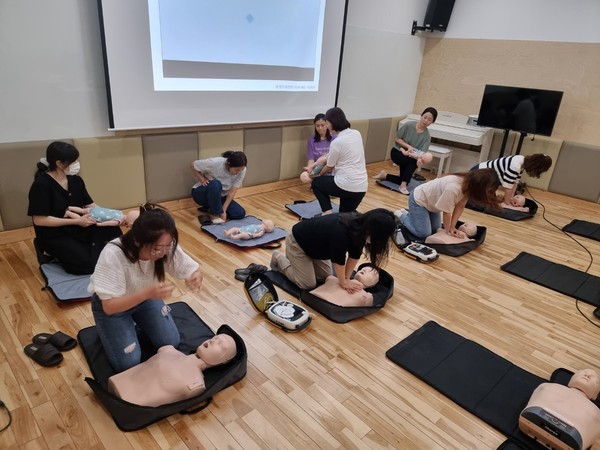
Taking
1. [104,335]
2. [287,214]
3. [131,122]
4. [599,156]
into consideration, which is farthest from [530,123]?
[104,335]

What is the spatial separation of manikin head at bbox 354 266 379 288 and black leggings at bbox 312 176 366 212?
1106 millimetres

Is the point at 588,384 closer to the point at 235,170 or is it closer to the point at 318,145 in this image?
the point at 235,170

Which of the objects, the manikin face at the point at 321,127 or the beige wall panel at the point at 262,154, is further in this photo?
the manikin face at the point at 321,127

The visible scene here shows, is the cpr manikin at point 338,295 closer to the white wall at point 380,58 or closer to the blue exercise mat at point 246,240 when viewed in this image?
the blue exercise mat at point 246,240

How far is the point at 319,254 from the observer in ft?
7.94

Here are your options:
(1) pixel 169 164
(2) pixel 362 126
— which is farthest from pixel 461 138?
(1) pixel 169 164

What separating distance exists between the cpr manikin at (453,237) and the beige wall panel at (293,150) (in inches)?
72.8

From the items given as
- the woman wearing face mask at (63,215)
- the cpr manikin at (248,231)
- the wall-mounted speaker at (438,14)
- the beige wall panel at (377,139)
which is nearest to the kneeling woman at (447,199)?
the cpr manikin at (248,231)

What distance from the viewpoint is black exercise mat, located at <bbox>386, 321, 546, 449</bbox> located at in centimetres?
181

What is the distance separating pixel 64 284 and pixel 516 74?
5504 millimetres

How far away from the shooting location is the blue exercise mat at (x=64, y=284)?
7.61 feet

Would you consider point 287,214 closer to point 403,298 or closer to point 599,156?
point 403,298

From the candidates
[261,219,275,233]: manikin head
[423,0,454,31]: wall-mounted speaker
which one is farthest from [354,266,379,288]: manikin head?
[423,0,454,31]: wall-mounted speaker

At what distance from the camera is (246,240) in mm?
3252
